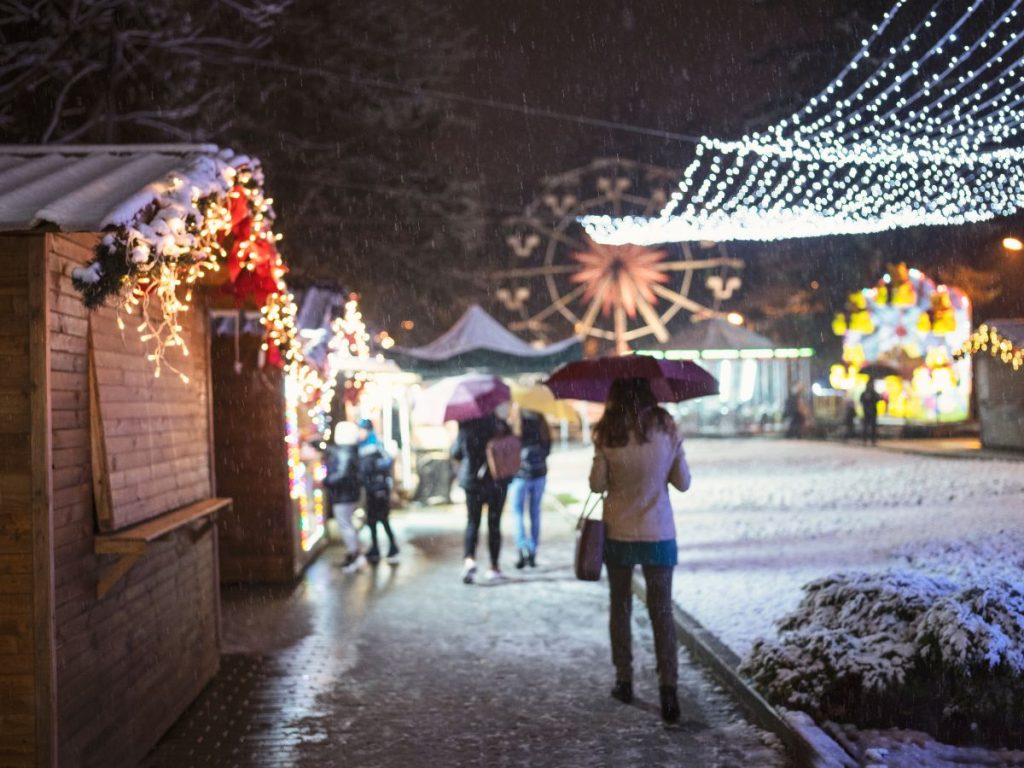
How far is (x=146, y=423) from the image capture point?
21.4 ft

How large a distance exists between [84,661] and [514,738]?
2442mm

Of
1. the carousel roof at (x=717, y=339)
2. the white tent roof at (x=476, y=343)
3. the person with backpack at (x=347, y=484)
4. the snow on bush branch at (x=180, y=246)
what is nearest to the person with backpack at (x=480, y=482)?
the person with backpack at (x=347, y=484)

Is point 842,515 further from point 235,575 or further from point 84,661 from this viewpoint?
point 84,661

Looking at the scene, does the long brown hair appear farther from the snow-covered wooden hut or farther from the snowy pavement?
the snow-covered wooden hut

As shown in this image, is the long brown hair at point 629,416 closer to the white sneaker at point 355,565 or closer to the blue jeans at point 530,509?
the blue jeans at point 530,509

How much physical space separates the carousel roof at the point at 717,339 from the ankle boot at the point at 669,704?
91.0 feet

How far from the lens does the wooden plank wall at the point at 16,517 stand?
477 cm

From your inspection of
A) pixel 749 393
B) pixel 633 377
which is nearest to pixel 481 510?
pixel 633 377

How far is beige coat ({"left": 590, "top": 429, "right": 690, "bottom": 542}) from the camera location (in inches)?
264

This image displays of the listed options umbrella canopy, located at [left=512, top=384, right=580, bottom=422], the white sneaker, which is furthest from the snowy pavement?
the white sneaker

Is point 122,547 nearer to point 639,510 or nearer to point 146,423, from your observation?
point 146,423

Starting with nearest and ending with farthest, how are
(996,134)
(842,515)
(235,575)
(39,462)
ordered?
(39,462)
(235,575)
(996,134)
(842,515)

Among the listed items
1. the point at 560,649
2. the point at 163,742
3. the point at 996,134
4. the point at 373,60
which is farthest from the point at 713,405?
the point at 163,742

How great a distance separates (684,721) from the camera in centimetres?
648
